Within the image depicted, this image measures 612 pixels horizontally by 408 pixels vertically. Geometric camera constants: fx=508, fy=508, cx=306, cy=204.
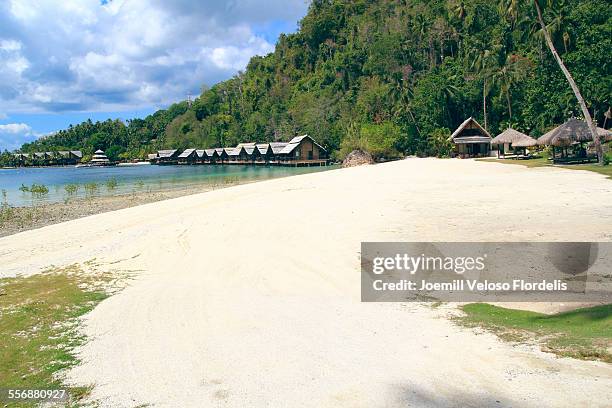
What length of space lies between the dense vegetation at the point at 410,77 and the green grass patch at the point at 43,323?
3103 cm

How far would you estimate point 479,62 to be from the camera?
2080 inches

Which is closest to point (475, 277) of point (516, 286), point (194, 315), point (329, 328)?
point (516, 286)

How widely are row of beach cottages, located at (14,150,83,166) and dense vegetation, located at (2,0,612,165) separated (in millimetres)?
24693

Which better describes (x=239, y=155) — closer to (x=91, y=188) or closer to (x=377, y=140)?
(x=377, y=140)

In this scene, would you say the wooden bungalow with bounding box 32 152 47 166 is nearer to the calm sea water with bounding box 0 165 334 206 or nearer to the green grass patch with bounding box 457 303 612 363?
the calm sea water with bounding box 0 165 334 206

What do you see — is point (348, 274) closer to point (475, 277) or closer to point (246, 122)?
point (475, 277)

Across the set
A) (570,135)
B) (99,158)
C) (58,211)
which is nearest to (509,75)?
(570,135)

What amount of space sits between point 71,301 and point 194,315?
2267mm

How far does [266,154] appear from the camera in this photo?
2859 inches

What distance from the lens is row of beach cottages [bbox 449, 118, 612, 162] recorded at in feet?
92.0

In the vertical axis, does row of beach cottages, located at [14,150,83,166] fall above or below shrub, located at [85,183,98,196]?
above

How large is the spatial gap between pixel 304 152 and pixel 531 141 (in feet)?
112

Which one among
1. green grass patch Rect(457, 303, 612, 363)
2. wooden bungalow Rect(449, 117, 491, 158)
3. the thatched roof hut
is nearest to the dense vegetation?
wooden bungalow Rect(449, 117, 491, 158)

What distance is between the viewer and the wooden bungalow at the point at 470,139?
155ft
